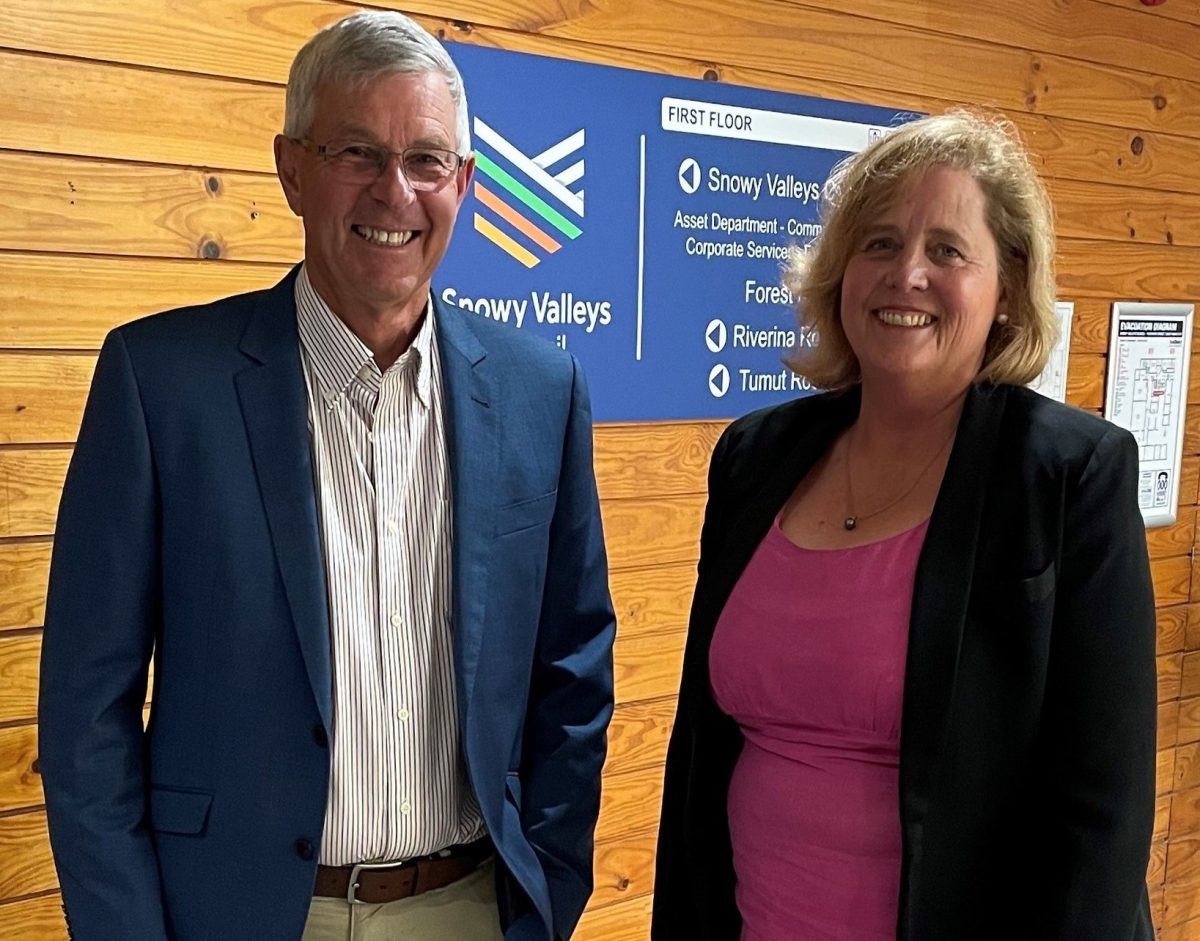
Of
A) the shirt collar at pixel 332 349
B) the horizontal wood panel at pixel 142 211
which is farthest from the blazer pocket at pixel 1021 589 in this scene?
the horizontal wood panel at pixel 142 211

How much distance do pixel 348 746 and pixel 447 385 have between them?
1.48ft

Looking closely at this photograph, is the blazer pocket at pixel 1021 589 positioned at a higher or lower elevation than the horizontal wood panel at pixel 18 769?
higher

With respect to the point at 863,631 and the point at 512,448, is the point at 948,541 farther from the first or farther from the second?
the point at 512,448

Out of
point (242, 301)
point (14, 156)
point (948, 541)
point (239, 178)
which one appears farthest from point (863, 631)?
point (14, 156)

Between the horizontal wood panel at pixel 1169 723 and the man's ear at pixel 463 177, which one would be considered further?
the horizontal wood panel at pixel 1169 723

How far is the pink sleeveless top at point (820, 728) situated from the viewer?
142 centimetres

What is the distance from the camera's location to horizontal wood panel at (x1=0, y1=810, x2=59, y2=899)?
193 cm

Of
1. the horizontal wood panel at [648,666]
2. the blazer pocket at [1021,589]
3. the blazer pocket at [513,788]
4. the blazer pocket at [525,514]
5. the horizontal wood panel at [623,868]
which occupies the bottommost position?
the horizontal wood panel at [623,868]

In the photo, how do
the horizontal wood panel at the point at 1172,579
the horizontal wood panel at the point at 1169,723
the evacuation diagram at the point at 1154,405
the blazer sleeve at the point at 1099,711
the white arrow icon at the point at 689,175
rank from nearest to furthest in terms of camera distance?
the blazer sleeve at the point at 1099,711 → the white arrow icon at the point at 689,175 → the evacuation diagram at the point at 1154,405 → the horizontal wood panel at the point at 1172,579 → the horizontal wood panel at the point at 1169,723

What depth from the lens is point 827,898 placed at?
147cm

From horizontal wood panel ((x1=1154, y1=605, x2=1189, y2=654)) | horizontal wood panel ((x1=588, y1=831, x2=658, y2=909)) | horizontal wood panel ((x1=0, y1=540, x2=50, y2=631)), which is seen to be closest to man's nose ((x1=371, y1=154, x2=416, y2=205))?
horizontal wood panel ((x1=0, y1=540, x2=50, y2=631))

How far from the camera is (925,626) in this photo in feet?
4.51

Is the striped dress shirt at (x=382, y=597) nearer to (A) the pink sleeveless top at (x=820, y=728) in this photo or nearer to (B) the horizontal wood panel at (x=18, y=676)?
(A) the pink sleeveless top at (x=820, y=728)

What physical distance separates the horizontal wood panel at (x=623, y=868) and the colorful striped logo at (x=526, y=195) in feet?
4.10
